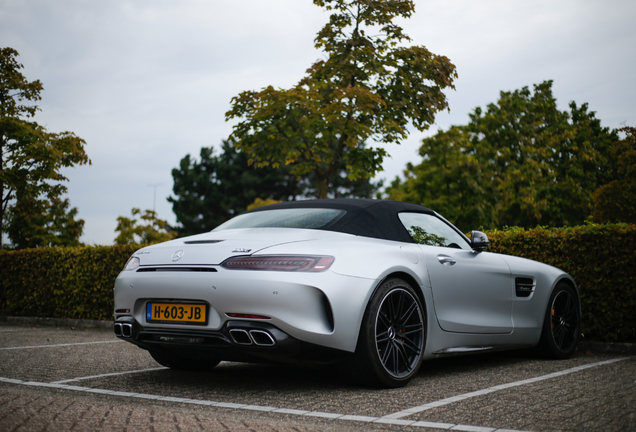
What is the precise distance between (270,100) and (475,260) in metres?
7.66

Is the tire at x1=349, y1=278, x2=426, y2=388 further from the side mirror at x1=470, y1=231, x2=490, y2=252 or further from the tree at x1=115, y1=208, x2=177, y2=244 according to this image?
the tree at x1=115, y1=208, x2=177, y2=244

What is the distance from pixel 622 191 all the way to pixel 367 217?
29.0 metres

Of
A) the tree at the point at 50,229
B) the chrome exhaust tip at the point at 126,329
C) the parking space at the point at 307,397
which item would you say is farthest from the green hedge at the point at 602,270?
the tree at the point at 50,229

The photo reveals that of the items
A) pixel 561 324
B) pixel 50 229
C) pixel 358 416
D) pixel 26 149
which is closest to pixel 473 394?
pixel 358 416

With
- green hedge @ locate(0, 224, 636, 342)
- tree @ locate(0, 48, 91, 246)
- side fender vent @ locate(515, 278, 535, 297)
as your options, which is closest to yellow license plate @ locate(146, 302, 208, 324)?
side fender vent @ locate(515, 278, 535, 297)

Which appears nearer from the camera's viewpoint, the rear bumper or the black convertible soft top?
the rear bumper

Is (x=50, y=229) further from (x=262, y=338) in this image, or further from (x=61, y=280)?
(x=262, y=338)

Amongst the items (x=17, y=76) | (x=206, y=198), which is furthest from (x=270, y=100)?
(x=206, y=198)

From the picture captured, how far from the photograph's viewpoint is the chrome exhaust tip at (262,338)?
3.83 metres

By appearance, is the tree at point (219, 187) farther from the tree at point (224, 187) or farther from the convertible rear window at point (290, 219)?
the convertible rear window at point (290, 219)

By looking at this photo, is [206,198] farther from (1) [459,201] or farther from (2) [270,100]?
(2) [270,100]

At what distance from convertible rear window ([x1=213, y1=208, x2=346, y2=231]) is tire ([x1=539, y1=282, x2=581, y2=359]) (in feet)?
8.94

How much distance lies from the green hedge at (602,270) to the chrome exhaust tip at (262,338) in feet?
15.9

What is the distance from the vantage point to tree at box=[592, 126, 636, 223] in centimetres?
2806
